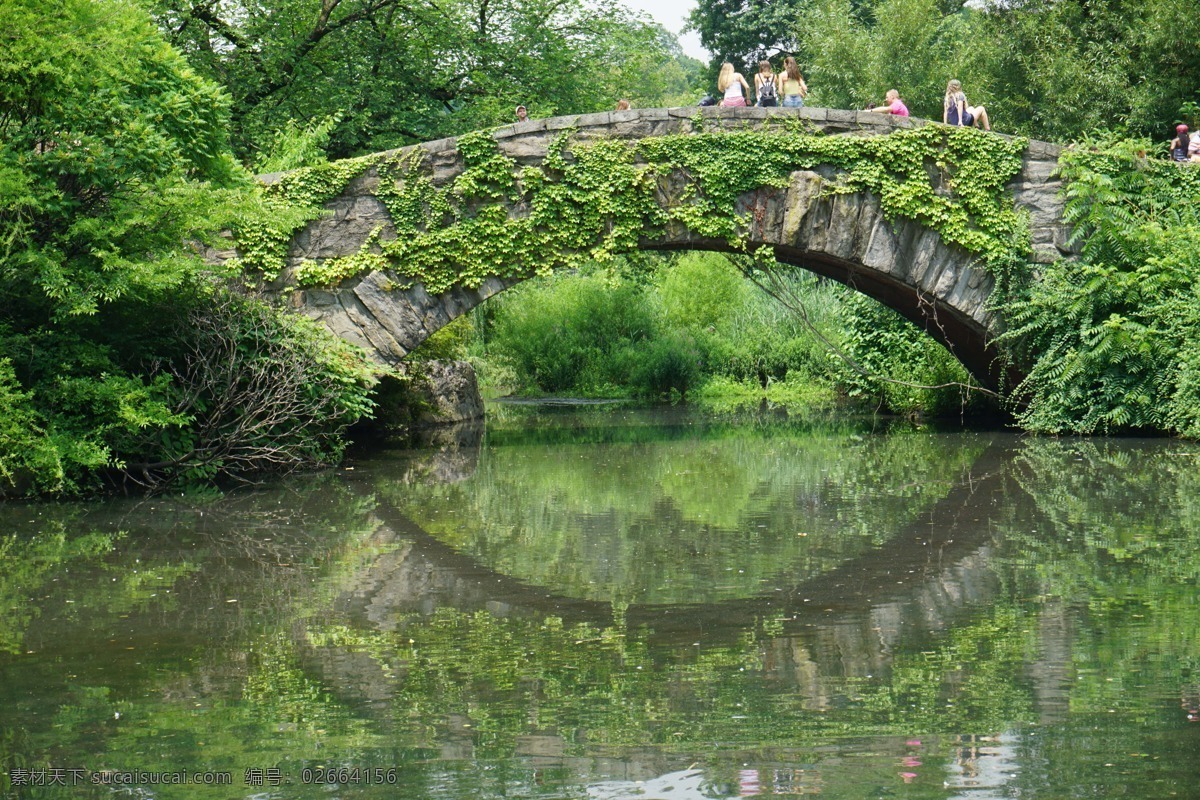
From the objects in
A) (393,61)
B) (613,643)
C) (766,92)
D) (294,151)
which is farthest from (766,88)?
(613,643)

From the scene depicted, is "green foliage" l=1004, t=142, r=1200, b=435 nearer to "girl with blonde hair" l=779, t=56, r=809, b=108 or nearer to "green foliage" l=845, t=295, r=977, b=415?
"green foliage" l=845, t=295, r=977, b=415

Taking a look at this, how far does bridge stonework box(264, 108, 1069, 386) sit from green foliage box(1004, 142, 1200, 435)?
1.29 feet

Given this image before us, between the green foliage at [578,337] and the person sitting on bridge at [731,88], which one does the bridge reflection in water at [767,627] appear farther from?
the green foliage at [578,337]

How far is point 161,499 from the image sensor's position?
10.9m

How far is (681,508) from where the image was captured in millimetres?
9828

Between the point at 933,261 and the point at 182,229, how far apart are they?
803cm

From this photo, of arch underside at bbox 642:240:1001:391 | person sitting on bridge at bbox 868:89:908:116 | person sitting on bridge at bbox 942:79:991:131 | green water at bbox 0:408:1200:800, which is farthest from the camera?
person sitting on bridge at bbox 942:79:991:131

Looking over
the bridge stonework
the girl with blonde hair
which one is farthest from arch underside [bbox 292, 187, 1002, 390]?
the girl with blonde hair

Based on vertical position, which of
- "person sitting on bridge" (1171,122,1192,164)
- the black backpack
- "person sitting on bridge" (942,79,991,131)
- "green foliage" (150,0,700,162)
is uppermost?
"green foliage" (150,0,700,162)

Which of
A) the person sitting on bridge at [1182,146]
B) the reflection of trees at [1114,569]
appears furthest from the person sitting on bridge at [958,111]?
the reflection of trees at [1114,569]

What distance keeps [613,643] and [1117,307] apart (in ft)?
36.2

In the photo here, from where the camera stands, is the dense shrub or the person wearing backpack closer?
the person wearing backpack

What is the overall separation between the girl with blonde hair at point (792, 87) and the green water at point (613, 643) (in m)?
6.35

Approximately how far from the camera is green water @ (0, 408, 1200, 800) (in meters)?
4.04
